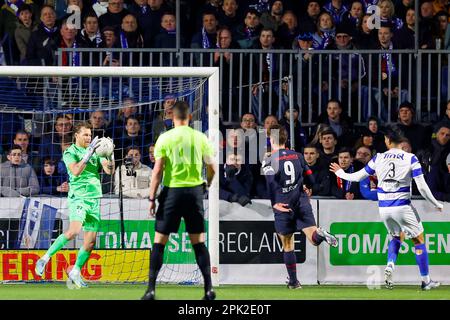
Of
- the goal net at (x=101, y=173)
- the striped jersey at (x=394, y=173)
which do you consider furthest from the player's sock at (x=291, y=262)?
the striped jersey at (x=394, y=173)

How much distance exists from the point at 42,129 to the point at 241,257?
3.35m

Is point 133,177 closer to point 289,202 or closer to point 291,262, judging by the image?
point 289,202

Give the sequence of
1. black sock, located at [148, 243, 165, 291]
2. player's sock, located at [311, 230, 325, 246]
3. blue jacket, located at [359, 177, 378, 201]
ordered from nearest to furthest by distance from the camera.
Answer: black sock, located at [148, 243, 165, 291] < player's sock, located at [311, 230, 325, 246] < blue jacket, located at [359, 177, 378, 201]

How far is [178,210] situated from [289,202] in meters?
3.63

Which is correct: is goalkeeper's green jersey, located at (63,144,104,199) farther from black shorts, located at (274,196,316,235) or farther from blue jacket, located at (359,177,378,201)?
blue jacket, located at (359,177,378,201)

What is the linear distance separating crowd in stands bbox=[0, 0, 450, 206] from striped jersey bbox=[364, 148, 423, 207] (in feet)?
3.60

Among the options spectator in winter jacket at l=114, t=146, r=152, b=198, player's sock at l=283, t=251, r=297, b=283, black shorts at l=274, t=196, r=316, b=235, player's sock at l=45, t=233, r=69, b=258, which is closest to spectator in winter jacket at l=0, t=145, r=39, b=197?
spectator in winter jacket at l=114, t=146, r=152, b=198

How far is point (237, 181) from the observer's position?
1939 centimetres

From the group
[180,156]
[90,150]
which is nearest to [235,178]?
[90,150]

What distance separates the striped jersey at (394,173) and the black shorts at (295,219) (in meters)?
0.93

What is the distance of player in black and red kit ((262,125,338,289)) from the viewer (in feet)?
58.5

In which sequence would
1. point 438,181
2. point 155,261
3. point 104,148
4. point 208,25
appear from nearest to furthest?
1. point 155,261
2. point 104,148
3. point 438,181
4. point 208,25

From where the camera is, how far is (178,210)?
47.7ft

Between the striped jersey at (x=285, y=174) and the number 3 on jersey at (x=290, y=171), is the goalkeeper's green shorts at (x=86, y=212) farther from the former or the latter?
the number 3 on jersey at (x=290, y=171)
